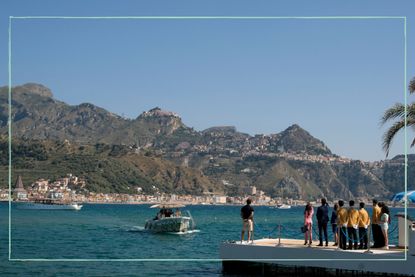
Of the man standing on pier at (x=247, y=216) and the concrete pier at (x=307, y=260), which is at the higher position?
the man standing on pier at (x=247, y=216)

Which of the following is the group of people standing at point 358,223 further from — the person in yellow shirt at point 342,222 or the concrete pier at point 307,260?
the concrete pier at point 307,260

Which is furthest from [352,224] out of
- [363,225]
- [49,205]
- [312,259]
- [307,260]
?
[49,205]

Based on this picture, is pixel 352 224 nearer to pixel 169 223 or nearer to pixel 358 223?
pixel 358 223

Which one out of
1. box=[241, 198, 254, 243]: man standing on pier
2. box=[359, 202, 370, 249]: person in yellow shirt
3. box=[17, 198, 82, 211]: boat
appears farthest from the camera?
box=[17, 198, 82, 211]: boat

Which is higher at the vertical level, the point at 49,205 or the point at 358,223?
the point at 49,205

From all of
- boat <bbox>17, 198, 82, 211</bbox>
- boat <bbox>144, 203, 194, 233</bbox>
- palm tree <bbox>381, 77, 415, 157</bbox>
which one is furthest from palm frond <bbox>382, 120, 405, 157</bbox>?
boat <bbox>17, 198, 82, 211</bbox>

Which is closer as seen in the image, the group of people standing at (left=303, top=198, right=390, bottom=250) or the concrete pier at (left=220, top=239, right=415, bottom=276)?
the concrete pier at (left=220, top=239, right=415, bottom=276)

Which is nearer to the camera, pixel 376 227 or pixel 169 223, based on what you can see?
pixel 376 227

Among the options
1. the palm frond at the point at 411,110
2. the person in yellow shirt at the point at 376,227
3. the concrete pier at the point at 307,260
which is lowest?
the concrete pier at the point at 307,260

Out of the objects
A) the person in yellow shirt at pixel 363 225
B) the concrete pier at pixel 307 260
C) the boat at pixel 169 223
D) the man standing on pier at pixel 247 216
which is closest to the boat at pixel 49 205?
the boat at pixel 169 223

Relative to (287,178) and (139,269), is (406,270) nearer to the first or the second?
(139,269)

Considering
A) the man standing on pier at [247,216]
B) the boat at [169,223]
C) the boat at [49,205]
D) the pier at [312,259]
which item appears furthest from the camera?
the boat at [49,205]

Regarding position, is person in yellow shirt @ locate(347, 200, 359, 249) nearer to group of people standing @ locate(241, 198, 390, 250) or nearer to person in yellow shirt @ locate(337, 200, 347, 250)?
group of people standing @ locate(241, 198, 390, 250)

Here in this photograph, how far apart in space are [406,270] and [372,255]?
117cm
